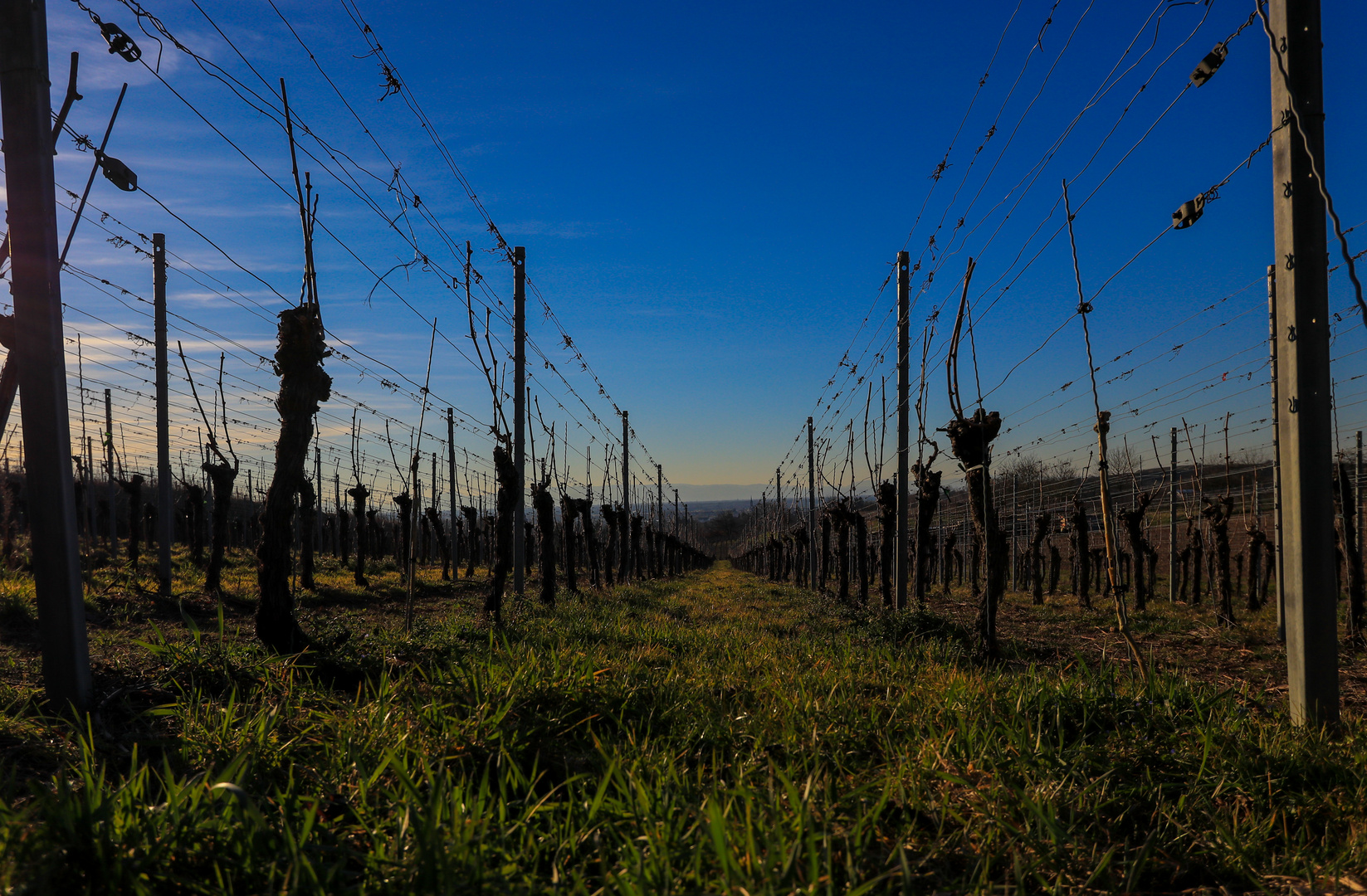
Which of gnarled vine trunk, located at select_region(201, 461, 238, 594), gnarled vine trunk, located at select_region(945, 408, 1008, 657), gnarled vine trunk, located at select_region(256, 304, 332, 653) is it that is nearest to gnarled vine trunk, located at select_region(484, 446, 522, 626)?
gnarled vine trunk, located at select_region(256, 304, 332, 653)

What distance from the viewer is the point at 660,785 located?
238 cm

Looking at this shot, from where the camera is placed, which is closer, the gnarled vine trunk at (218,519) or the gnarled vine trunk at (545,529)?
the gnarled vine trunk at (218,519)

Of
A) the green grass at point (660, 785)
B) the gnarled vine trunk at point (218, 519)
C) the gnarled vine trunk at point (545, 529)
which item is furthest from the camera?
the gnarled vine trunk at point (545, 529)

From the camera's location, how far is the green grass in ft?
5.95

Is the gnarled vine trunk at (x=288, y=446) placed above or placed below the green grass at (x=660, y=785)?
above

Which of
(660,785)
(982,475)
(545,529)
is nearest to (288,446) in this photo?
(660,785)

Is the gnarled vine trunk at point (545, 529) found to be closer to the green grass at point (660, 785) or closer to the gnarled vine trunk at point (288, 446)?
the gnarled vine trunk at point (288, 446)

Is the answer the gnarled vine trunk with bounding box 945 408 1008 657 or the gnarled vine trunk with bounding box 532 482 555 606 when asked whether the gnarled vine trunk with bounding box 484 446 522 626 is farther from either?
the gnarled vine trunk with bounding box 945 408 1008 657

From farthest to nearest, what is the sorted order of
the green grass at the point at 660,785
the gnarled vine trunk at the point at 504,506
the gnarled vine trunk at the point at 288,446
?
the gnarled vine trunk at the point at 504,506 < the gnarled vine trunk at the point at 288,446 < the green grass at the point at 660,785

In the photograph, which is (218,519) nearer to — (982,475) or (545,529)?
(545,529)

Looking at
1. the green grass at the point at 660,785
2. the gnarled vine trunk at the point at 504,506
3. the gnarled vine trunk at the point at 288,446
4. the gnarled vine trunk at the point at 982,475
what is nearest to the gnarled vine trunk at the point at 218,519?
the gnarled vine trunk at the point at 504,506

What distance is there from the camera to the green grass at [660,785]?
1.81 meters

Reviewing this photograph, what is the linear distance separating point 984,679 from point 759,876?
3.04 metres

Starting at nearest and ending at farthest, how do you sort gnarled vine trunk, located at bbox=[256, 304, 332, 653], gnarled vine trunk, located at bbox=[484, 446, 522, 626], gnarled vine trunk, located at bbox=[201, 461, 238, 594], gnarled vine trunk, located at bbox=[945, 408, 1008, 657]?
1. gnarled vine trunk, located at bbox=[256, 304, 332, 653]
2. gnarled vine trunk, located at bbox=[945, 408, 1008, 657]
3. gnarled vine trunk, located at bbox=[484, 446, 522, 626]
4. gnarled vine trunk, located at bbox=[201, 461, 238, 594]
